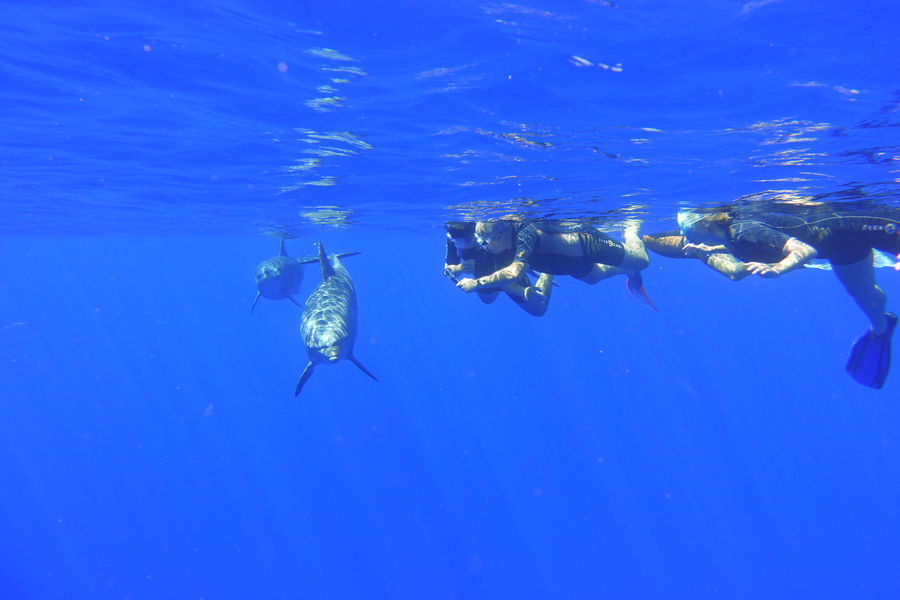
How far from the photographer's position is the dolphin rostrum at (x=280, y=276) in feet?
44.7

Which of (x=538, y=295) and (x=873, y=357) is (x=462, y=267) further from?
(x=873, y=357)

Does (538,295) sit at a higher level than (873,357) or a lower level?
lower

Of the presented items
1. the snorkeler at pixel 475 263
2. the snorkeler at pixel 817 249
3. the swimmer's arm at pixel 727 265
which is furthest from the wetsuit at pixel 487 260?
the swimmer's arm at pixel 727 265

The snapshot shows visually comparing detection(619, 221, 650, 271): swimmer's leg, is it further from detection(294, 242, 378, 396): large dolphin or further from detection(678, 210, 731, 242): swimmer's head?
detection(294, 242, 378, 396): large dolphin

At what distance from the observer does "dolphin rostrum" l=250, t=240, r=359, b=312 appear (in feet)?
44.7

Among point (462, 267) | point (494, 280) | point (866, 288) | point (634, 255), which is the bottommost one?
point (462, 267)

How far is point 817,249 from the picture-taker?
7.72m

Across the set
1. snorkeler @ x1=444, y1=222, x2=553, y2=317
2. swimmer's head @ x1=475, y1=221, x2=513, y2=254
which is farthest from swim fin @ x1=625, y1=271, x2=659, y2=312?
swimmer's head @ x1=475, y1=221, x2=513, y2=254

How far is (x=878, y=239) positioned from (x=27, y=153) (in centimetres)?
1694

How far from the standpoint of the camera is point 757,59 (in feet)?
17.1

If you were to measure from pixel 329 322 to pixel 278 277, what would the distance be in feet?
14.4

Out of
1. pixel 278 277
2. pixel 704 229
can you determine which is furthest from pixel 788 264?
pixel 278 277

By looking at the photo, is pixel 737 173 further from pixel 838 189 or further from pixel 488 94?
pixel 488 94

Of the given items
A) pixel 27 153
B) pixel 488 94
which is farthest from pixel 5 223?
pixel 488 94
